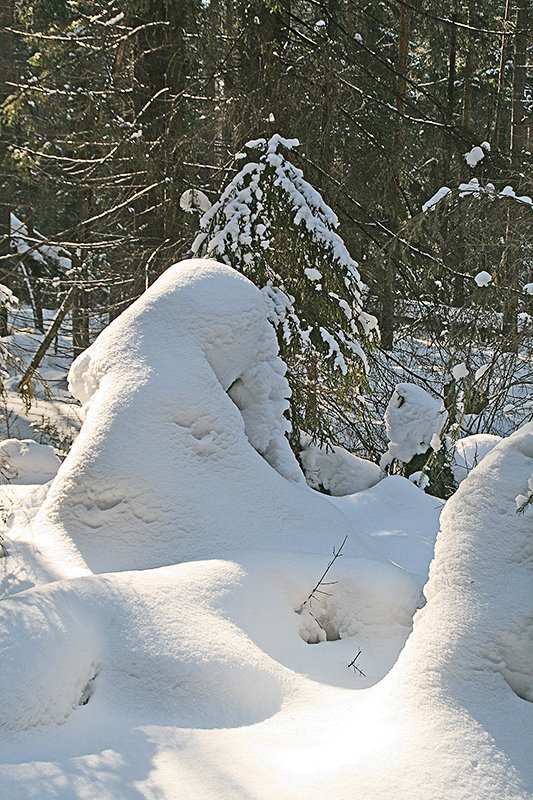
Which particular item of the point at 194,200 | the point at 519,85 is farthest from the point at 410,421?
the point at 519,85

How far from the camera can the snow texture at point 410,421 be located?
9.16 m

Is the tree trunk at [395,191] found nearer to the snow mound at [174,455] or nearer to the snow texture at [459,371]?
the snow mound at [174,455]

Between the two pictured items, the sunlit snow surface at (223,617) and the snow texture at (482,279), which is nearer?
the sunlit snow surface at (223,617)

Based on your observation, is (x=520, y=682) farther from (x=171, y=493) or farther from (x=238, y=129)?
(x=238, y=129)

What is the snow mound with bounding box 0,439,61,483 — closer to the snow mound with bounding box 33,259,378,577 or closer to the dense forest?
the dense forest

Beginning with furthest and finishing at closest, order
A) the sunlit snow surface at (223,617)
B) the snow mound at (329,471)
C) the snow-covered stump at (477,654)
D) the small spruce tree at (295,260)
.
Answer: the snow mound at (329,471), the small spruce tree at (295,260), the sunlit snow surface at (223,617), the snow-covered stump at (477,654)

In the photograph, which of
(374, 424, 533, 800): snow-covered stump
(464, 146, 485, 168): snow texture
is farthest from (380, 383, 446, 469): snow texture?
(374, 424, 533, 800): snow-covered stump

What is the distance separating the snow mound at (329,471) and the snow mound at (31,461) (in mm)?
2866

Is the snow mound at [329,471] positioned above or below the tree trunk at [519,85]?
below

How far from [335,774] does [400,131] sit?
931cm

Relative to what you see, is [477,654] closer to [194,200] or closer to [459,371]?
[459,371]

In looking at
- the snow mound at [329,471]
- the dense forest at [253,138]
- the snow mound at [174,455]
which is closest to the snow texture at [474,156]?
the dense forest at [253,138]

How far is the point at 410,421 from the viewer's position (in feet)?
30.2

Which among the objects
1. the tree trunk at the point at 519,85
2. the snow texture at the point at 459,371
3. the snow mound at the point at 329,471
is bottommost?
the snow mound at the point at 329,471
